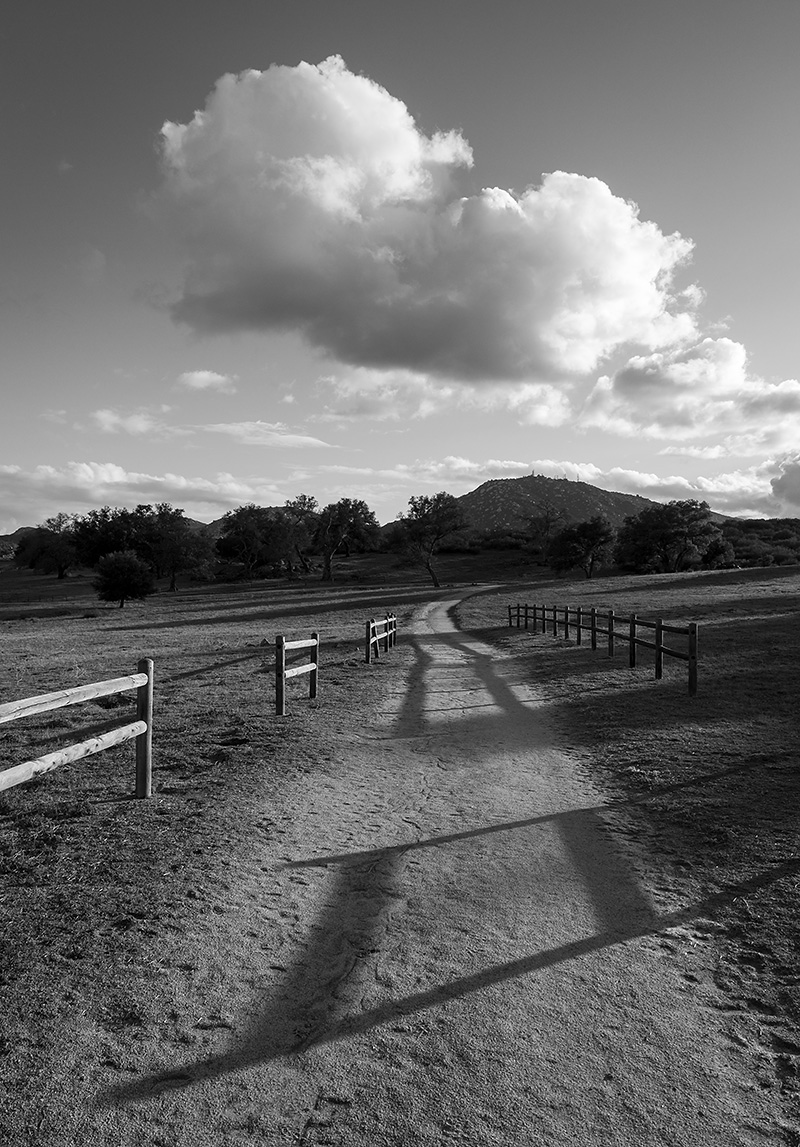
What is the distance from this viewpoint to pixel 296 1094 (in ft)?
9.70

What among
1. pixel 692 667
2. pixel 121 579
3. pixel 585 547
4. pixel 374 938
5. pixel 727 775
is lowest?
pixel 727 775

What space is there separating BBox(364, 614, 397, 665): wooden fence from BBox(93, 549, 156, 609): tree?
38064 mm

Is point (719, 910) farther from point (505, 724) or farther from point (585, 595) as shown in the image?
point (585, 595)

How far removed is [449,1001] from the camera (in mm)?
3621

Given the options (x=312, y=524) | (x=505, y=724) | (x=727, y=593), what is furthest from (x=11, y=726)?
(x=312, y=524)

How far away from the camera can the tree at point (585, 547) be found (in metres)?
81.8

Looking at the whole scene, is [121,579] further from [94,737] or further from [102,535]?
[94,737]

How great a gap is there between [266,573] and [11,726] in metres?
81.4

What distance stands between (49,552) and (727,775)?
101 m

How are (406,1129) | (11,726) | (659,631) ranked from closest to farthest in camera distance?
(406,1129), (11,726), (659,631)

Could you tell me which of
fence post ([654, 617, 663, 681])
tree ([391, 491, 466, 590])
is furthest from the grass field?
tree ([391, 491, 466, 590])

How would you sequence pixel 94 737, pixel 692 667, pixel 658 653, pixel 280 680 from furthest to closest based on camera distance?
pixel 658 653
pixel 692 667
pixel 280 680
pixel 94 737

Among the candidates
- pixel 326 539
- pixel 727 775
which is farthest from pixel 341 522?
pixel 727 775

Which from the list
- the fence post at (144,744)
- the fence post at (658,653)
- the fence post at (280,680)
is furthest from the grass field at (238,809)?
the fence post at (280,680)
